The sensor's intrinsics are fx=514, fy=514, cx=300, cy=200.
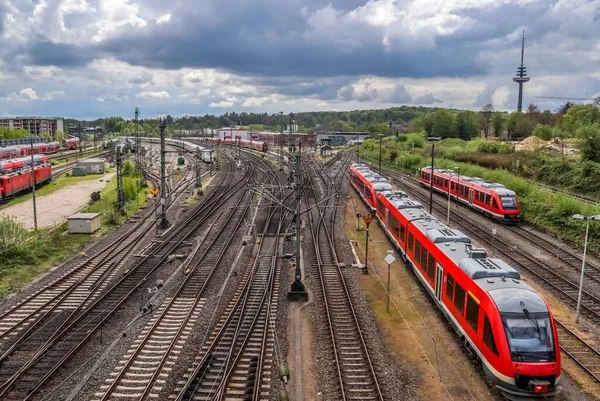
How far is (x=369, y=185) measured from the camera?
4406 cm

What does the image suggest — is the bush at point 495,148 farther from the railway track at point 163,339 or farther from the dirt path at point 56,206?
the railway track at point 163,339

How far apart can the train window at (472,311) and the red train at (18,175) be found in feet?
151

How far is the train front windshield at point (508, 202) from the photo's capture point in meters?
39.2

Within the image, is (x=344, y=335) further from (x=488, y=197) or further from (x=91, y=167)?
(x=91, y=167)

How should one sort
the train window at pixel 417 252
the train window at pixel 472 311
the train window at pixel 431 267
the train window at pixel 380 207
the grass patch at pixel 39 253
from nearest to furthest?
the train window at pixel 472 311
the train window at pixel 431 267
the train window at pixel 417 252
the grass patch at pixel 39 253
the train window at pixel 380 207

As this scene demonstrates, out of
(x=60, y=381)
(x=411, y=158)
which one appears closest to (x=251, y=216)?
(x=60, y=381)

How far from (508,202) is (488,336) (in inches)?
1055

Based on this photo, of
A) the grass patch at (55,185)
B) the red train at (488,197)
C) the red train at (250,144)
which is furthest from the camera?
the red train at (250,144)

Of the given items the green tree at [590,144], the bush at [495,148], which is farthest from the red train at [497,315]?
the bush at [495,148]

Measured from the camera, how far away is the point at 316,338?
62.1 ft

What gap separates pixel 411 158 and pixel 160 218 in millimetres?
51287

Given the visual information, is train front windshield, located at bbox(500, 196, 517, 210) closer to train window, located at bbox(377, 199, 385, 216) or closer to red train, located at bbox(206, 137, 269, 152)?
train window, located at bbox(377, 199, 385, 216)

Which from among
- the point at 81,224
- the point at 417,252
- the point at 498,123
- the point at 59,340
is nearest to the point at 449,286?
the point at 417,252

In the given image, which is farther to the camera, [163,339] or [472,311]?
[163,339]
